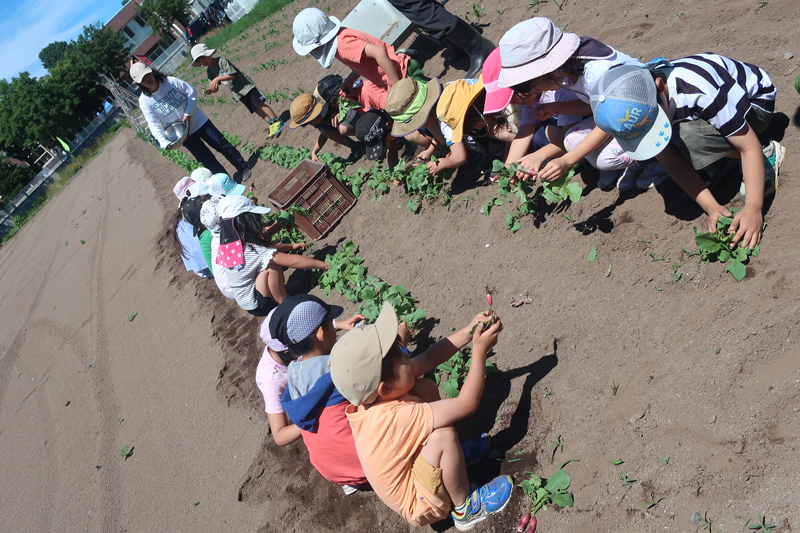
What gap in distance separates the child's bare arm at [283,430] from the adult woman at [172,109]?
4.90 meters

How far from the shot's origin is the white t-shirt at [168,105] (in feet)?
21.8

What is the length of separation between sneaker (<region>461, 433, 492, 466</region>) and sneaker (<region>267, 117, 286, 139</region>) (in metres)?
6.72

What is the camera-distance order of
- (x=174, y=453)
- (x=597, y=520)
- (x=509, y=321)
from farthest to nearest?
(x=174, y=453)
(x=509, y=321)
(x=597, y=520)

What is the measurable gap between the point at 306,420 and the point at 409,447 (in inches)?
22.4

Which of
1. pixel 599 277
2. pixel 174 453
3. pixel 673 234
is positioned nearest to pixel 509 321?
pixel 599 277

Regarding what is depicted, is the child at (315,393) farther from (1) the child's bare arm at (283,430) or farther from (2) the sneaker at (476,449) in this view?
(2) the sneaker at (476,449)

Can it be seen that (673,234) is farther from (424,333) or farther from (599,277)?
(424,333)

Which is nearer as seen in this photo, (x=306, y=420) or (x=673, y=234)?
(x=306, y=420)

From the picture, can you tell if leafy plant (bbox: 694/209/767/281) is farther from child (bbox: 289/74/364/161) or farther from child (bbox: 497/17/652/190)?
child (bbox: 289/74/364/161)

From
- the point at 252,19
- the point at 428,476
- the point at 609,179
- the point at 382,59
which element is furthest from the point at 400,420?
the point at 252,19

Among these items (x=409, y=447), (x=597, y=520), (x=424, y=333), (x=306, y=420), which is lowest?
(x=597, y=520)

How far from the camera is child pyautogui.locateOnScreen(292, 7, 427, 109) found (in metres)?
4.35

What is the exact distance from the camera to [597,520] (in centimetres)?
208

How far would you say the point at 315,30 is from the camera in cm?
452
